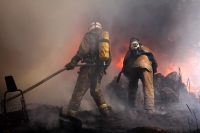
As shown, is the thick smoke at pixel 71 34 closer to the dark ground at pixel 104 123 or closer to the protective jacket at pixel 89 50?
the dark ground at pixel 104 123

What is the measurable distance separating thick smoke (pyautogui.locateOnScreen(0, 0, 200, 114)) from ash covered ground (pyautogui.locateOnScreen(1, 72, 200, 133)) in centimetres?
137

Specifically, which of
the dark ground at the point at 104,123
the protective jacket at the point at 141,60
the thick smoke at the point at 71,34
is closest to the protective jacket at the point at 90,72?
the dark ground at the point at 104,123

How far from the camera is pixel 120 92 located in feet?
25.6

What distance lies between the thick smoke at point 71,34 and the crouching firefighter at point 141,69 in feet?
Answer: 5.51

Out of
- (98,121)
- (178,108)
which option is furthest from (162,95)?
(98,121)

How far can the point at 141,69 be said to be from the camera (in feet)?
18.7

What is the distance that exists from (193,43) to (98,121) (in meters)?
8.46

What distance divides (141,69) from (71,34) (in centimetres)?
486

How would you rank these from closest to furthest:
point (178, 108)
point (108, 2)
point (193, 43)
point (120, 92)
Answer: point (178, 108), point (120, 92), point (108, 2), point (193, 43)

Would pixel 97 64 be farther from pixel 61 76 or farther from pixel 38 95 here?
pixel 61 76

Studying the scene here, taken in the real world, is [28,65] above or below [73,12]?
below

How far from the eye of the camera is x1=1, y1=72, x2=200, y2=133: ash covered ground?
3621mm

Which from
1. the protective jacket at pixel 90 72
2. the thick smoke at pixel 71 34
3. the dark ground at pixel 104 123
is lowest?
the dark ground at pixel 104 123

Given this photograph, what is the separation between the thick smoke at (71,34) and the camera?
7273mm
